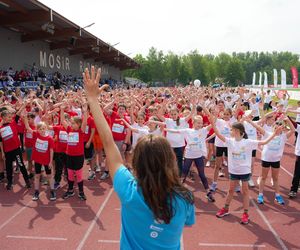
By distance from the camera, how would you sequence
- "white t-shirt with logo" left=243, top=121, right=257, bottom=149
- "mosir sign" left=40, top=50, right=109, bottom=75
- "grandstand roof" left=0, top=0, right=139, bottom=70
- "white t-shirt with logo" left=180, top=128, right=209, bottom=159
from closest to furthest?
1. "white t-shirt with logo" left=180, top=128, right=209, bottom=159
2. "white t-shirt with logo" left=243, top=121, right=257, bottom=149
3. "grandstand roof" left=0, top=0, right=139, bottom=70
4. "mosir sign" left=40, top=50, right=109, bottom=75

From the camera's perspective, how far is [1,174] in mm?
8742

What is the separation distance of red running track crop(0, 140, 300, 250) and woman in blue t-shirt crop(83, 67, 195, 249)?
3.60 m

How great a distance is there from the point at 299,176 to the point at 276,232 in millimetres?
2143

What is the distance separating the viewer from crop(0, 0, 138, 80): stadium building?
19156 millimetres

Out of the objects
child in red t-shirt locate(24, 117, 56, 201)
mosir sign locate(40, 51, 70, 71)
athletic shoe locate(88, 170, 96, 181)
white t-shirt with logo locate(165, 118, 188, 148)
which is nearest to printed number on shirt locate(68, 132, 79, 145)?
child in red t-shirt locate(24, 117, 56, 201)

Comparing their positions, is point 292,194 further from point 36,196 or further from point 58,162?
point 36,196

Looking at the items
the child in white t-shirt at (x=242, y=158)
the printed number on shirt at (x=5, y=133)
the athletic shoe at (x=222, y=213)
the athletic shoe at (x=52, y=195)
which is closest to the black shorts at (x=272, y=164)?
the child in white t-shirt at (x=242, y=158)

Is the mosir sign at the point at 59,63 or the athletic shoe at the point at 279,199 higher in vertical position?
the mosir sign at the point at 59,63

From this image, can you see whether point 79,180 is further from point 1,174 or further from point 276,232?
point 276,232

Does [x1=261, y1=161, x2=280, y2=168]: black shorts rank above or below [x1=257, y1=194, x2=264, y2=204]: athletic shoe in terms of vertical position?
above

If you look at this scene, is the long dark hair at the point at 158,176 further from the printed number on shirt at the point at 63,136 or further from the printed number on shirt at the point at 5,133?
the printed number on shirt at the point at 5,133

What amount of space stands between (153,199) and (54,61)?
31071 mm

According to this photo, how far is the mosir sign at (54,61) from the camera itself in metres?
28.4

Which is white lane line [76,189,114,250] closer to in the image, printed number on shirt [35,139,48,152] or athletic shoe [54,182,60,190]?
athletic shoe [54,182,60,190]
